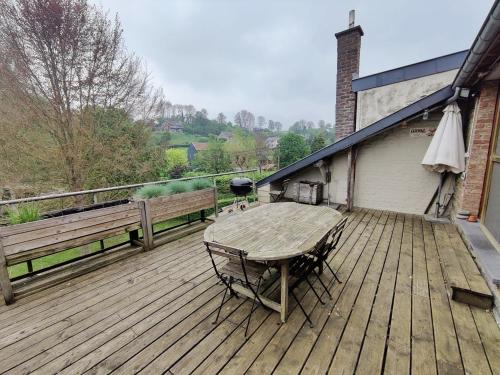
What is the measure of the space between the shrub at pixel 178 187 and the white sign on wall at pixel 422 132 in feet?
15.3

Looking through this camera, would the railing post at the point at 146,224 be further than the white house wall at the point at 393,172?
No

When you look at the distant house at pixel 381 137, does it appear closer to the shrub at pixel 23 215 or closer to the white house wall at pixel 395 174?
the white house wall at pixel 395 174

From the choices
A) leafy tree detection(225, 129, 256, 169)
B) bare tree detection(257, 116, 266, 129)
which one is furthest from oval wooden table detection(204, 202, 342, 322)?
bare tree detection(257, 116, 266, 129)

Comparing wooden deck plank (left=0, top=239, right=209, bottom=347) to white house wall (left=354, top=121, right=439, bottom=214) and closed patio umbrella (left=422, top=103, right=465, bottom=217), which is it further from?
white house wall (left=354, top=121, right=439, bottom=214)

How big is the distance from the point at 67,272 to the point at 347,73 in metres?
7.13

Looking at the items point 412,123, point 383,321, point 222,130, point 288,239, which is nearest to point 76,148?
point 288,239

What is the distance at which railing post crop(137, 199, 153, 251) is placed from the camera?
3.12 meters

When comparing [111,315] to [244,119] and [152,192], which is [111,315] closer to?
[152,192]

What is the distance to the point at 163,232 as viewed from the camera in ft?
12.3

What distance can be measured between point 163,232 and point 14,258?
1815mm

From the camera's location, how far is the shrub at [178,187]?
395cm

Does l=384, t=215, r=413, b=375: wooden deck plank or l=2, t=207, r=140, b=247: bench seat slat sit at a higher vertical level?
l=2, t=207, r=140, b=247: bench seat slat

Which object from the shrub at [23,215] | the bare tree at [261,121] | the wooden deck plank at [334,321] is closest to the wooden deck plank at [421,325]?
the wooden deck plank at [334,321]

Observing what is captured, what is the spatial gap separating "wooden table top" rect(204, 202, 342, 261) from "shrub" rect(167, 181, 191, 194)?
1819 mm
